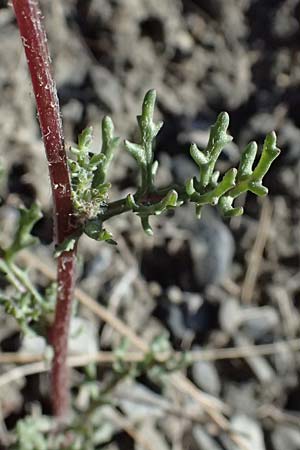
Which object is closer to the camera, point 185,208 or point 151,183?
point 151,183

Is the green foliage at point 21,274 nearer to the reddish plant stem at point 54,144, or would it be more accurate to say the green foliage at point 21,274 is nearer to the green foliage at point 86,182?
the reddish plant stem at point 54,144

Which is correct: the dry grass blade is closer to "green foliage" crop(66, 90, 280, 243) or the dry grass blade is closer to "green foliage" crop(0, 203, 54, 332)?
"green foliage" crop(0, 203, 54, 332)

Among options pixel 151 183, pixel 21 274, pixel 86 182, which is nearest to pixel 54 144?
pixel 86 182

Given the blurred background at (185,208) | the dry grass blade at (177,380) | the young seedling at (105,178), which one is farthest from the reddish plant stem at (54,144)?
the blurred background at (185,208)

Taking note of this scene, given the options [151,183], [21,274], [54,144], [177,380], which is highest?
[54,144]

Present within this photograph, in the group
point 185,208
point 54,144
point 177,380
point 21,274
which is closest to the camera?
point 54,144

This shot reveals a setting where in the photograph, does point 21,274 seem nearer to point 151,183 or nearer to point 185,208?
point 151,183

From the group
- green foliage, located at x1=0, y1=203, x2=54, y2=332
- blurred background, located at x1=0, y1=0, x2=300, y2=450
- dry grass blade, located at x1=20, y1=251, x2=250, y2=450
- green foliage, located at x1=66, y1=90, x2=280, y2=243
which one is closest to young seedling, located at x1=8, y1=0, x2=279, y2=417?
green foliage, located at x1=66, y1=90, x2=280, y2=243
